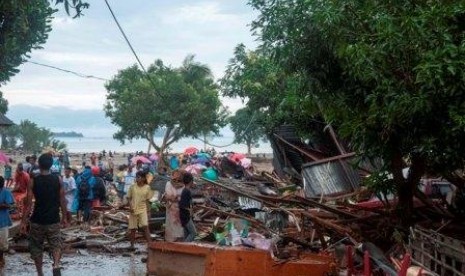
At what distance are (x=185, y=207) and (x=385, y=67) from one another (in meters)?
4.60

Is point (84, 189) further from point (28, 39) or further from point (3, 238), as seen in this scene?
point (3, 238)

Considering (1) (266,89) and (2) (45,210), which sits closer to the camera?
(2) (45,210)

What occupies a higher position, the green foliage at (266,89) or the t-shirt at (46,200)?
the green foliage at (266,89)

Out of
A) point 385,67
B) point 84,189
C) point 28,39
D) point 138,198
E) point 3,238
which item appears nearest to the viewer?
point 385,67

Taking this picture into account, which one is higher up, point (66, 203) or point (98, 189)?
point (66, 203)

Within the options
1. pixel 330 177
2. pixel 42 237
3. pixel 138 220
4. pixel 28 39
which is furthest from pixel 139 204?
pixel 28 39

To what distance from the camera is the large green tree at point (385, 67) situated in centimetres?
685

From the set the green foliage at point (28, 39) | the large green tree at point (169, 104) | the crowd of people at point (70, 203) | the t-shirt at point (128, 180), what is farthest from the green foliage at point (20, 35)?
the large green tree at point (169, 104)

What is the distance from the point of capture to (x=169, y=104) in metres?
48.2

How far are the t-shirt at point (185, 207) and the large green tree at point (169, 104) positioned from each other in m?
34.8

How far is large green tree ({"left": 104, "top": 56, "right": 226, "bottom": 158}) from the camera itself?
47.9 meters

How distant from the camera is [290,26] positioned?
8.98 meters

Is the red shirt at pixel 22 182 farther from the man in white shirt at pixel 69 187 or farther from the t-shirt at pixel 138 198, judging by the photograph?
the t-shirt at pixel 138 198

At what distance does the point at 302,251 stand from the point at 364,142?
2.10 meters
